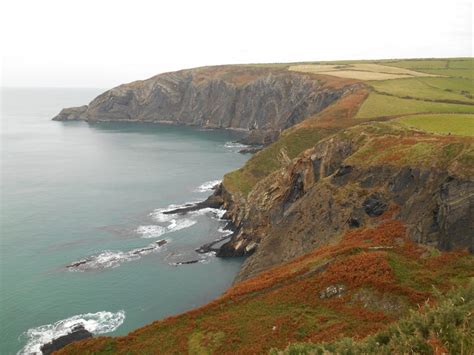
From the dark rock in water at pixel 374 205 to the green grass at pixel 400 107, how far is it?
5481 centimetres

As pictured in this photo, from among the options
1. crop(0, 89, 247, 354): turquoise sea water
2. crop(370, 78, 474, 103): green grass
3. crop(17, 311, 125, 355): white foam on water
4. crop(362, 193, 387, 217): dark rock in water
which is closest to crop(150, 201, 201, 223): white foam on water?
crop(0, 89, 247, 354): turquoise sea water

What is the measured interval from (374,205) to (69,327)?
4105cm

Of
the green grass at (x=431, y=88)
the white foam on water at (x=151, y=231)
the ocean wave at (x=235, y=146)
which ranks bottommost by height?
the white foam on water at (x=151, y=231)

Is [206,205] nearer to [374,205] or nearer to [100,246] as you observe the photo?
[100,246]

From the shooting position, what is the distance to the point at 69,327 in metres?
53.9

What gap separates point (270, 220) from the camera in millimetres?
80188

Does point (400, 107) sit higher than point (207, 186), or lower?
higher

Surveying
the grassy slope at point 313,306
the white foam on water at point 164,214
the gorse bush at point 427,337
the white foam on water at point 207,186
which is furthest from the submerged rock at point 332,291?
the white foam on water at point 207,186

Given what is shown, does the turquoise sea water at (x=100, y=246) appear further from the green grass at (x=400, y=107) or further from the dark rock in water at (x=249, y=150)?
the green grass at (x=400, y=107)

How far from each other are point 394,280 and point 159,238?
54.5 meters

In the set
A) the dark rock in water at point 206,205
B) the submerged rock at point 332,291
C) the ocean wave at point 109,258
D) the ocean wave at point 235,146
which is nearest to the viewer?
the submerged rock at point 332,291

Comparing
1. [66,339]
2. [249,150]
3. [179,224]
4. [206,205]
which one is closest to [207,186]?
[206,205]

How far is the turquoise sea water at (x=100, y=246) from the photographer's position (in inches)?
2264

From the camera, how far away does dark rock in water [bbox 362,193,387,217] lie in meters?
53.2
